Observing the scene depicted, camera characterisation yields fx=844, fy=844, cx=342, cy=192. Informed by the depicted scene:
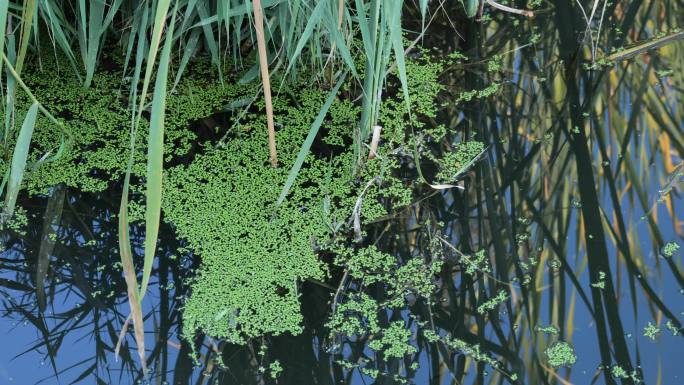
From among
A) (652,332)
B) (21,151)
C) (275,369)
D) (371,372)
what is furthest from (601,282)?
(21,151)

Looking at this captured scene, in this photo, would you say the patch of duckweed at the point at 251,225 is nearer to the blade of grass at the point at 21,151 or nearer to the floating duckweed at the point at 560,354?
the blade of grass at the point at 21,151

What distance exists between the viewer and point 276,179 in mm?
1620

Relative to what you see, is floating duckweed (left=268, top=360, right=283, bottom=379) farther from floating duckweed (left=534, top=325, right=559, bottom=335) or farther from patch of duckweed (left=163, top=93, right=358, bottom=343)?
floating duckweed (left=534, top=325, right=559, bottom=335)

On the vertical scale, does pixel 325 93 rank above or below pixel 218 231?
above

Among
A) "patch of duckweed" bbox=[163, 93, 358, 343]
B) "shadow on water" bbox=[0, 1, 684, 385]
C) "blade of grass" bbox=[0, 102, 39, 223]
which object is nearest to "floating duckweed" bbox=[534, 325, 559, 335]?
"shadow on water" bbox=[0, 1, 684, 385]

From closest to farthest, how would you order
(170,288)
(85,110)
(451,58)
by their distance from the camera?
1. (170,288)
2. (85,110)
3. (451,58)

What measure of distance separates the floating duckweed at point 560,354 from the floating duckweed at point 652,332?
0.13 m

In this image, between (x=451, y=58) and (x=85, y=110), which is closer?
(x=85, y=110)

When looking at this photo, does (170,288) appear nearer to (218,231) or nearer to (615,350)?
(218,231)

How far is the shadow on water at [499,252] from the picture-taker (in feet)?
4.33

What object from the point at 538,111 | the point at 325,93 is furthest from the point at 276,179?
the point at 538,111

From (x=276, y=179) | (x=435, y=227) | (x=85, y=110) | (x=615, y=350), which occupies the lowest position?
(x=615, y=350)

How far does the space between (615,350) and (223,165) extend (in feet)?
2.62

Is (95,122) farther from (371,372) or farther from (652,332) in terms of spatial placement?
(652,332)
